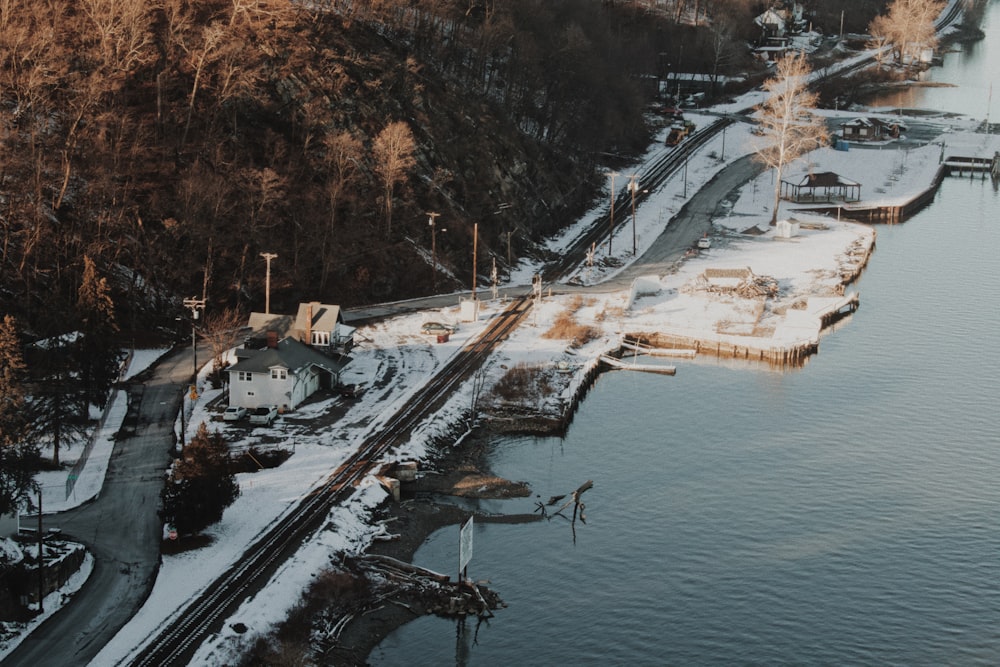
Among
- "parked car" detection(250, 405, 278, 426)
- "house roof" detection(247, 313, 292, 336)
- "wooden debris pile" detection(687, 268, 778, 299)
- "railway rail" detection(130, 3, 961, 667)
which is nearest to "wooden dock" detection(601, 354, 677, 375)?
"railway rail" detection(130, 3, 961, 667)

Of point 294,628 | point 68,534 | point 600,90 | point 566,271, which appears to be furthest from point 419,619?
point 600,90

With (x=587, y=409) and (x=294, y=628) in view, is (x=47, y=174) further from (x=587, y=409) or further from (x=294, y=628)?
(x=294, y=628)

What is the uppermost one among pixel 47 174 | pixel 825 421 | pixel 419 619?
pixel 47 174

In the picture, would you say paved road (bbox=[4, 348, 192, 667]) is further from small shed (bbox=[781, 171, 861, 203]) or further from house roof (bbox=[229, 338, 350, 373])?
small shed (bbox=[781, 171, 861, 203])

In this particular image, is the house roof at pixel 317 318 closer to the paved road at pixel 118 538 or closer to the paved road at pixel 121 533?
the paved road at pixel 121 533

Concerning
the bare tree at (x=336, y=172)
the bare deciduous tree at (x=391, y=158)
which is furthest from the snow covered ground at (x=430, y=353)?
the bare deciduous tree at (x=391, y=158)
